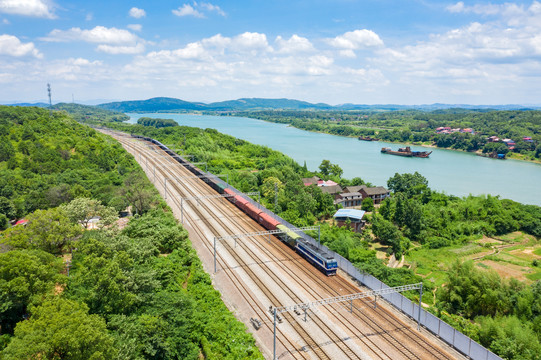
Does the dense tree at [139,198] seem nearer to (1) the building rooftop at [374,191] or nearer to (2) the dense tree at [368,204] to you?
(2) the dense tree at [368,204]

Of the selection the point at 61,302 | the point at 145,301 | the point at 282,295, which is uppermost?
the point at 61,302

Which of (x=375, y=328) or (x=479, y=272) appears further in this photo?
(x=479, y=272)

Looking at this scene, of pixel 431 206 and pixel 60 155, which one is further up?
pixel 60 155

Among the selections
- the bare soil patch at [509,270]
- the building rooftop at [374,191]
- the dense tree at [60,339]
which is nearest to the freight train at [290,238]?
the dense tree at [60,339]

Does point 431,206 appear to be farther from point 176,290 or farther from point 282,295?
point 176,290

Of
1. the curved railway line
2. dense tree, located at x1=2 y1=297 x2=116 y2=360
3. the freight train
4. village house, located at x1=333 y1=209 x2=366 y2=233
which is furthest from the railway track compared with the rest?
village house, located at x1=333 y1=209 x2=366 y2=233

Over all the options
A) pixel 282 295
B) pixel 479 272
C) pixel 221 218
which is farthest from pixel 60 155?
pixel 479 272

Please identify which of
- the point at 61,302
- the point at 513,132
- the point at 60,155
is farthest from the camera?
the point at 513,132
